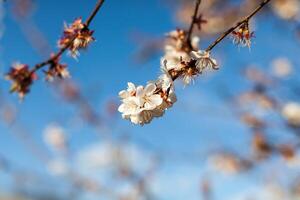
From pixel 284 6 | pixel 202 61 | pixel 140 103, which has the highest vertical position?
pixel 284 6

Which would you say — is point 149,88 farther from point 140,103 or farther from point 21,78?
point 21,78

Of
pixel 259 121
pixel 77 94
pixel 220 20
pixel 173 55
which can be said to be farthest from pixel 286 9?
pixel 173 55

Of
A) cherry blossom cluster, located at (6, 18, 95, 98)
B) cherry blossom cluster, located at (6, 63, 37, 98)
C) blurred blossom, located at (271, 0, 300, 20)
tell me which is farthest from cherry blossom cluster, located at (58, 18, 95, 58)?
blurred blossom, located at (271, 0, 300, 20)

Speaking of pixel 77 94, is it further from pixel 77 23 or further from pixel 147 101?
pixel 147 101

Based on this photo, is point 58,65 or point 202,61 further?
point 58,65

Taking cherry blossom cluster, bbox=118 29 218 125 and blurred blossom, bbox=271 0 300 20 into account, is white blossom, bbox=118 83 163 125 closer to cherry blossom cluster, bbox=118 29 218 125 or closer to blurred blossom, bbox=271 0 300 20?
cherry blossom cluster, bbox=118 29 218 125

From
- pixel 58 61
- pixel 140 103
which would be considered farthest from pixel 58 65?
pixel 140 103

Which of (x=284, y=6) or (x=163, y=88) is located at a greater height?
(x=284, y=6)

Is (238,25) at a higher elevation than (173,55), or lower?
lower
